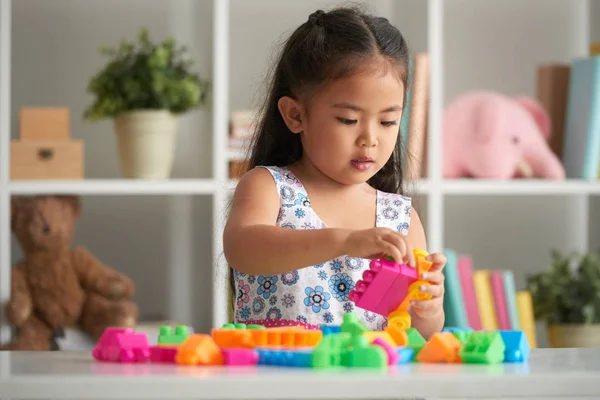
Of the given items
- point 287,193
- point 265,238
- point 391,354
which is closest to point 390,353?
point 391,354

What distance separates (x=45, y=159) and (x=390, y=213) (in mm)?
1167

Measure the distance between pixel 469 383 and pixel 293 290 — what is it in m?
0.65

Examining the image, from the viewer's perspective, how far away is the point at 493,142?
8.08ft

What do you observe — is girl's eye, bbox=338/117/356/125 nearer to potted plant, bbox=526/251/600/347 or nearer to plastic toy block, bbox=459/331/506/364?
plastic toy block, bbox=459/331/506/364

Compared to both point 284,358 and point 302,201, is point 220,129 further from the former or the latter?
point 284,358

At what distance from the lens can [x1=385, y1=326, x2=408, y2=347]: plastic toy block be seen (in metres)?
0.89

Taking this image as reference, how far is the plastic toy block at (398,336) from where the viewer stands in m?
0.89

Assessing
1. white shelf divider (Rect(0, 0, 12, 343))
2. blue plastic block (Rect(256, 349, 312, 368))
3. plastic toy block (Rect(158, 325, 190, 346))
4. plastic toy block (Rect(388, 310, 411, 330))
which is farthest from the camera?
white shelf divider (Rect(0, 0, 12, 343))

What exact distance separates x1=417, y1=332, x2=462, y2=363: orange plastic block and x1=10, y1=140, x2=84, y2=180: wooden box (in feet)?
5.37

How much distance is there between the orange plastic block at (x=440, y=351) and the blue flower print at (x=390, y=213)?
60cm

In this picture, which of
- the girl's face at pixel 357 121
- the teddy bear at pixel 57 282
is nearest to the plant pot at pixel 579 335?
the teddy bear at pixel 57 282

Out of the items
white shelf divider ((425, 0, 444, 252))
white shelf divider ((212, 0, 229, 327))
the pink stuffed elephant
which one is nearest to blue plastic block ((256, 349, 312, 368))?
white shelf divider ((212, 0, 229, 327))

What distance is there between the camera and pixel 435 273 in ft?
3.22

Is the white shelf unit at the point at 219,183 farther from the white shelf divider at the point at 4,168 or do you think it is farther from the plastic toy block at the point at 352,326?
the plastic toy block at the point at 352,326
